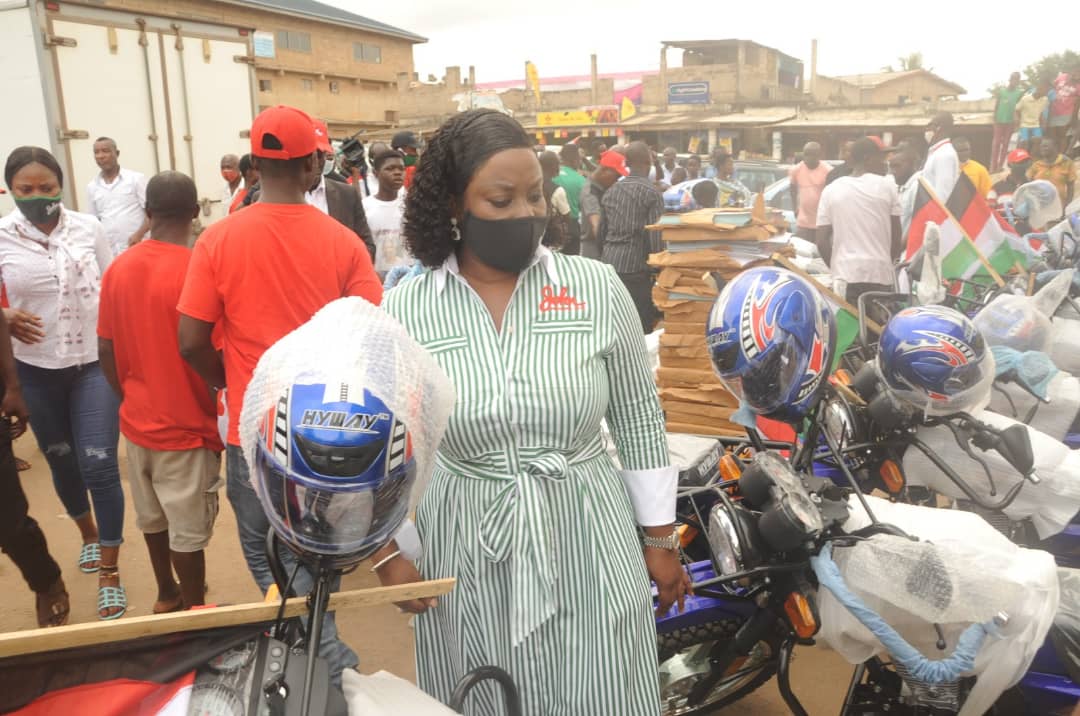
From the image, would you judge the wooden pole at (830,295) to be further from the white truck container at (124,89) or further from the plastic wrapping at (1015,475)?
the white truck container at (124,89)

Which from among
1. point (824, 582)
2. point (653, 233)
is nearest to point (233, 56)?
point (653, 233)

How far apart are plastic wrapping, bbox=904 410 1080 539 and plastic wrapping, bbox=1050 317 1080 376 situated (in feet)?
4.75

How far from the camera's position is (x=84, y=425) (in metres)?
3.82

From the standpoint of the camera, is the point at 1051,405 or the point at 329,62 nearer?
the point at 1051,405

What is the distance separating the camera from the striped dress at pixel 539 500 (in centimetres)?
183

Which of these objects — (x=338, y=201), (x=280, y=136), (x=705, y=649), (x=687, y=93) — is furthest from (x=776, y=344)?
(x=687, y=93)

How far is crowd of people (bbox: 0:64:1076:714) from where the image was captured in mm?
1862

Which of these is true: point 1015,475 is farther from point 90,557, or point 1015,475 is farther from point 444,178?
point 90,557

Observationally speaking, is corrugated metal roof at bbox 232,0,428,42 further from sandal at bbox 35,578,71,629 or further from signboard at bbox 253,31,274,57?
sandal at bbox 35,578,71,629

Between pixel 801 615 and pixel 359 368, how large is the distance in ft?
4.89

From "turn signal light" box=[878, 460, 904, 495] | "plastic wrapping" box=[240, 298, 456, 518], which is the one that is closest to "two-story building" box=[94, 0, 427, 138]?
"turn signal light" box=[878, 460, 904, 495]

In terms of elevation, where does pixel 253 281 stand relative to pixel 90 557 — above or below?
above

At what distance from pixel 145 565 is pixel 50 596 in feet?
3.18

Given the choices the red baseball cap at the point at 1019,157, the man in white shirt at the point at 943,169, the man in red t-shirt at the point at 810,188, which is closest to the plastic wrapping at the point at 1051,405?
the man in white shirt at the point at 943,169
